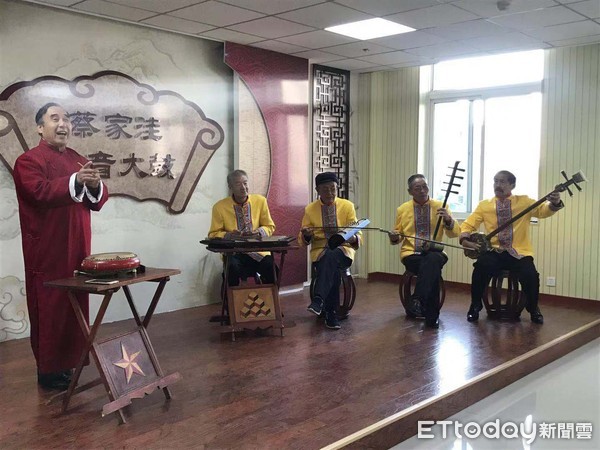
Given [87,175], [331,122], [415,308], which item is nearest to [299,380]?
[87,175]

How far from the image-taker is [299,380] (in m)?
3.73

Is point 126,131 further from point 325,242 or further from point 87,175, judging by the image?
point 87,175

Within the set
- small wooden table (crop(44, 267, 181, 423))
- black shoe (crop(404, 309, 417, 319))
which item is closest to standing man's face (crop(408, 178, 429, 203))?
black shoe (crop(404, 309, 417, 319))

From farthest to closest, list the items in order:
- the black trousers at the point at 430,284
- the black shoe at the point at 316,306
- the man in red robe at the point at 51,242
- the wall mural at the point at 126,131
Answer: the black trousers at the point at 430,284 < the black shoe at the point at 316,306 < the wall mural at the point at 126,131 < the man in red robe at the point at 51,242

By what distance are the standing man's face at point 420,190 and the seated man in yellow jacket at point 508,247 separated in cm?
45

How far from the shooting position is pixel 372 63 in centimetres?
677

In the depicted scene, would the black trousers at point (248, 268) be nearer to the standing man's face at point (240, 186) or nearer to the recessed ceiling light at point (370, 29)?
the standing man's face at point (240, 186)

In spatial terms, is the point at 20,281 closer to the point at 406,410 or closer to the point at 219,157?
the point at 219,157

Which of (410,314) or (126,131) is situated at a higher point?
(126,131)

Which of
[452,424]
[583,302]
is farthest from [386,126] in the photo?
[452,424]

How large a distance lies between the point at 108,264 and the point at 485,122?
15.3ft

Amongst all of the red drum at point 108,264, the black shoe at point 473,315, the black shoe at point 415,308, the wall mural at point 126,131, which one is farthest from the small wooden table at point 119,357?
the black shoe at point 473,315

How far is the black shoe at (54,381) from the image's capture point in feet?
11.6

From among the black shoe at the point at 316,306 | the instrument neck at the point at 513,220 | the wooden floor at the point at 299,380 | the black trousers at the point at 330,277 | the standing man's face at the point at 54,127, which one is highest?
the standing man's face at the point at 54,127
